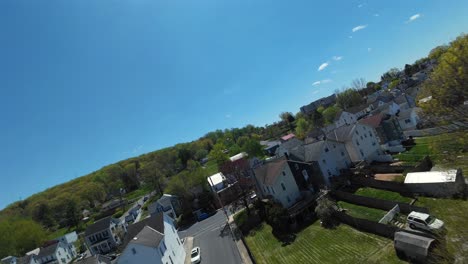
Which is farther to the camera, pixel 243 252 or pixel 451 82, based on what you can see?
pixel 243 252

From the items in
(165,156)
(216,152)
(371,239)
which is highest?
(165,156)

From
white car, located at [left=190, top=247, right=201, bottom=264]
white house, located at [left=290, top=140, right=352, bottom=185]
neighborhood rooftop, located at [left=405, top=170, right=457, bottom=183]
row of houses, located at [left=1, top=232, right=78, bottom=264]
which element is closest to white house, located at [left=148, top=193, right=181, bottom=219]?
row of houses, located at [left=1, top=232, right=78, bottom=264]

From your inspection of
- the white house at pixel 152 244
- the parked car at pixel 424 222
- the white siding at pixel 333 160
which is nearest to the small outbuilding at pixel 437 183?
the parked car at pixel 424 222

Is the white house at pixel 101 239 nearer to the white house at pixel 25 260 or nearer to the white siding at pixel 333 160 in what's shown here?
the white house at pixel 25 260

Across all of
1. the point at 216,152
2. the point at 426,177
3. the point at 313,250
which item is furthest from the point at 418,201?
the point at 216,152

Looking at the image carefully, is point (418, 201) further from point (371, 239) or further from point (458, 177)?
point (371, 239)

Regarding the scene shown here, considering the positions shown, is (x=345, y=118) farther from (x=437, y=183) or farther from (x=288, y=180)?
(x=437, y=183)

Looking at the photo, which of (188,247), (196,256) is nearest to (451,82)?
(196,256)

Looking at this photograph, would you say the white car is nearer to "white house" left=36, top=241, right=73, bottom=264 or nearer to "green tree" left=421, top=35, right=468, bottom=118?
"green tree" left=421, top=35, right=468, bottom=118
